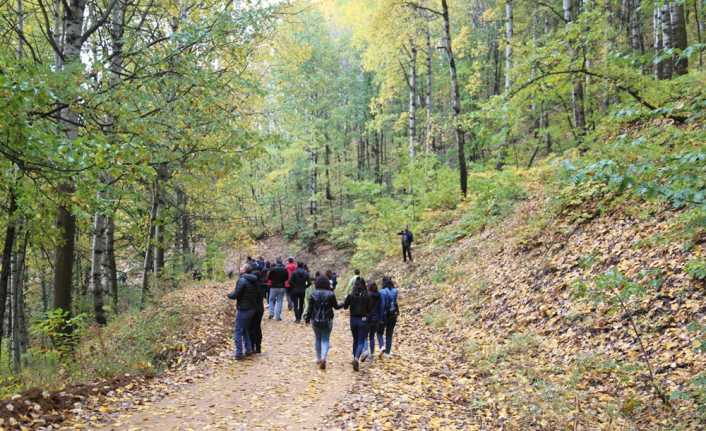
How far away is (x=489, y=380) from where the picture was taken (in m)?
7.82

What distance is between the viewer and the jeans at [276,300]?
1402 centimetres

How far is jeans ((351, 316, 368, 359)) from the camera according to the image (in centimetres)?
906

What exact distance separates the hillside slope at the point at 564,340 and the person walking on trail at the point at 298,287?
348cm

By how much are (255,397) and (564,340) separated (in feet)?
18.3

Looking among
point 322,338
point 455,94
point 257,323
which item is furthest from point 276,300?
point 455,94

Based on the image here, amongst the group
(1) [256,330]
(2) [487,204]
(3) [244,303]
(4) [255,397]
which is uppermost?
(2) [487,204]

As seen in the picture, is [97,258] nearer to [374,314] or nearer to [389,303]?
[374,314]

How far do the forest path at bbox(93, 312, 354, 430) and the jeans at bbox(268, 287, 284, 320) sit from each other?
343 cm

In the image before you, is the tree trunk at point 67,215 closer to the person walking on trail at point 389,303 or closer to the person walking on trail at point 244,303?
the person walking on trail at point 244,303

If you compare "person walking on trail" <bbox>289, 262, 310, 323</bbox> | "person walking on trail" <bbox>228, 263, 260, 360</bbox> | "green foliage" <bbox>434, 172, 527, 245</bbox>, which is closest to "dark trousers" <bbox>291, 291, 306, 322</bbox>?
"person walking on trail" <bbox>289, 262, 310, 323</bbox>

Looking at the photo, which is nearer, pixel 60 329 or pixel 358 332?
pixel 60 329

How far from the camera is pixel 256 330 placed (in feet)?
32.4

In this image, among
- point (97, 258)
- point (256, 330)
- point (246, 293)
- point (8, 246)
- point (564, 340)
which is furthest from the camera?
point (97, 258)

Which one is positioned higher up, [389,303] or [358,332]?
[389,303]
